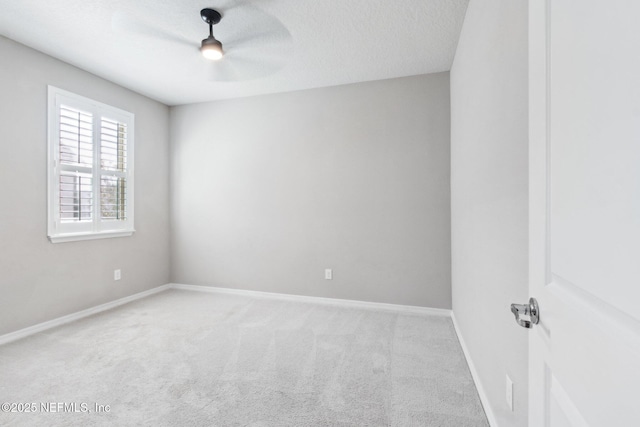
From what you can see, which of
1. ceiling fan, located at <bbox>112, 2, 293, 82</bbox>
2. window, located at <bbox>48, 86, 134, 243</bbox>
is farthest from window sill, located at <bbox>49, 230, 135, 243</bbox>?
ceiling fan, located at <bbox>112, 2, 293, 82</bbox>

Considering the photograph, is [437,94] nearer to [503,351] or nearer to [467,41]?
[467,41]

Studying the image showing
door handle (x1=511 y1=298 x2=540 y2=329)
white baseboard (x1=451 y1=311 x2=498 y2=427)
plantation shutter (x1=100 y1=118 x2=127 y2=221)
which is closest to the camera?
door handle (x1=511 y1=298 x2=540 y2=329)

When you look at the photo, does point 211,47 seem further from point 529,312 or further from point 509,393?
point 509,393

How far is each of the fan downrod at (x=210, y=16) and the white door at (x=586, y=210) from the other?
7.18 feet

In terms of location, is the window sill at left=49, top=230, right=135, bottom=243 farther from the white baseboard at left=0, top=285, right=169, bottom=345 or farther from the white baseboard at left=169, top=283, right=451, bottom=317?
the white baseboard at left=169, top=283, right=451, bottom=317

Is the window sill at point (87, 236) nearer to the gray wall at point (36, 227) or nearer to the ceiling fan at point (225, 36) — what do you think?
the gray wall at point (36, 227)

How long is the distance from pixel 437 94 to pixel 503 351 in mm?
2718

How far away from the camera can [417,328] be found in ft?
9.47

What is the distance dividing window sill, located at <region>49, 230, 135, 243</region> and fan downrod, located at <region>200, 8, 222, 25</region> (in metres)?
2.50

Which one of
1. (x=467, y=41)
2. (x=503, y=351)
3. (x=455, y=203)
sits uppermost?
(x=467, y=41)

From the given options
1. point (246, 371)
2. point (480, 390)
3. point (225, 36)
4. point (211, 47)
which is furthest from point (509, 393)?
point (225, 36)

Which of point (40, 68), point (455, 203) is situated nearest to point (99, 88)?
point (40, 68)

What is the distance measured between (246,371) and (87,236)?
2439 mm

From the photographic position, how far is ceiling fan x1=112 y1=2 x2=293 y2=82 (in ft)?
7.50
